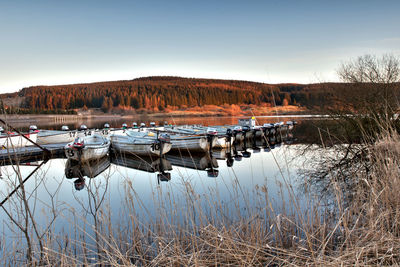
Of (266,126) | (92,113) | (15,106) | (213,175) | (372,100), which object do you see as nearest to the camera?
(15,106)

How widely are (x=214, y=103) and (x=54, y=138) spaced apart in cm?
9682

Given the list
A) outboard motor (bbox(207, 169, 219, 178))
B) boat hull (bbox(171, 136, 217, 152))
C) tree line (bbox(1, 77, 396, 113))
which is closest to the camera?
outboard motor (bbox(207, 169, 219, 178))

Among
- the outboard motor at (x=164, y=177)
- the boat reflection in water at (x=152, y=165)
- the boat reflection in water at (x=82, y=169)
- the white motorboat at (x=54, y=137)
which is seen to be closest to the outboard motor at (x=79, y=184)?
the boat reflection in water at (x=82, y=169)

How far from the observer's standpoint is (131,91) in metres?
130

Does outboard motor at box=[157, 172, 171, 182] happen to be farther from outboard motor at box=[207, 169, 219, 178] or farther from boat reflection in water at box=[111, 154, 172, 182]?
outboard motor at box=[207, 169, 219, 178]

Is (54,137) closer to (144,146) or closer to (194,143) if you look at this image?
(144,146)

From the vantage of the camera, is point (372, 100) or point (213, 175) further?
point (213, 175)

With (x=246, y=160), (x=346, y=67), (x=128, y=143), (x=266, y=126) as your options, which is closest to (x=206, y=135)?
(x=246, y=160)

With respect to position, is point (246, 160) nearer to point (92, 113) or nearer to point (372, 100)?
point (372, 100)

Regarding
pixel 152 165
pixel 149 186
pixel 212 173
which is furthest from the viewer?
pixel 152 165

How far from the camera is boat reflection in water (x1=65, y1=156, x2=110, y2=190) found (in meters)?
13.6

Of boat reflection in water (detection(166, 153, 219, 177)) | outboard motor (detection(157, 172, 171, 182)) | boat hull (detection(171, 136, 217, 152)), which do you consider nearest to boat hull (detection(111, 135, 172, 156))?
boat reflection in water (detection(166, 153, 219, 177))

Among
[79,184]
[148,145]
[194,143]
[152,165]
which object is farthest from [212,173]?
[79,184]

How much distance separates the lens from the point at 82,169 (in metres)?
16.2
